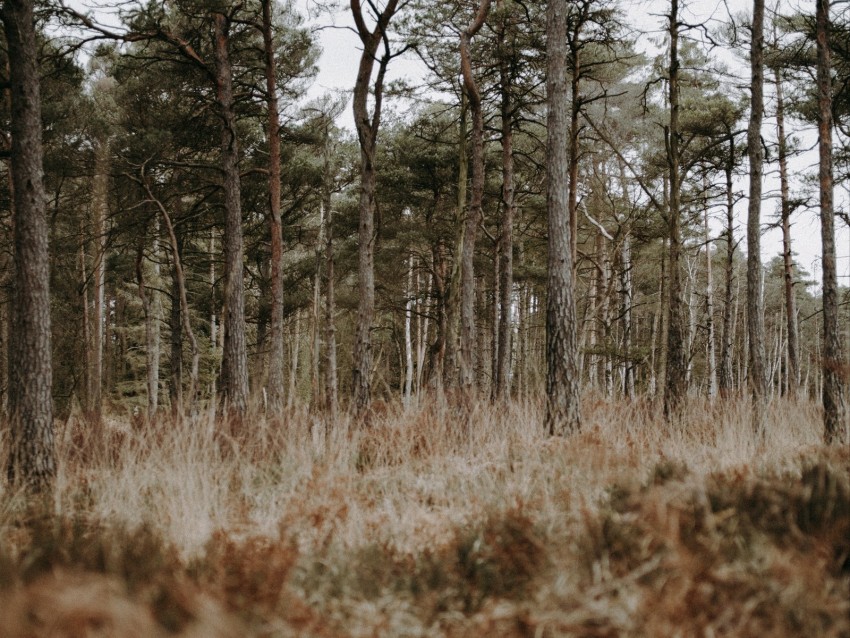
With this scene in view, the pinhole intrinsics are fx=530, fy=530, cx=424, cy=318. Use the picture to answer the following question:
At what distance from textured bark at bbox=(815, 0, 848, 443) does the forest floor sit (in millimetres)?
2922

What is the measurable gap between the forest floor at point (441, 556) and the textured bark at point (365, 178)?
168 inches

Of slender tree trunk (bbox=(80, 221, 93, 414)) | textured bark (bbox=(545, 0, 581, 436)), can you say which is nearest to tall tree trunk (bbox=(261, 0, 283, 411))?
slender tree trunk (bbox=(80, 221, 93, 414))

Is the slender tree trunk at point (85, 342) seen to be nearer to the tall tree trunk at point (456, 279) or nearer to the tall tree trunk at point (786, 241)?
the tall tree trunk at point (456, 279)

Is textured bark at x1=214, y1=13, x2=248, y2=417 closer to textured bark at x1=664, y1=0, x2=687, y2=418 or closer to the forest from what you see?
the forest

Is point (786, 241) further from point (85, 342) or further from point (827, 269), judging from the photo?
point (85, 342)

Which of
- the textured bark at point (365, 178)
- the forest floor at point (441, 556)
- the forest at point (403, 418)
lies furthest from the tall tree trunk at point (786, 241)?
the forest floor at point (441, 556)

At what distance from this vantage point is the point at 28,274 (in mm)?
5242

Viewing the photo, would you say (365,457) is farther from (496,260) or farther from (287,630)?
(496,260)

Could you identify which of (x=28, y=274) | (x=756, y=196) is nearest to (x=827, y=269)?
(x=756, y=196)

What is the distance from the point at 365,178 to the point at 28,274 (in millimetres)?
5469

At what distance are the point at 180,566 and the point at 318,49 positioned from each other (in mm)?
13477

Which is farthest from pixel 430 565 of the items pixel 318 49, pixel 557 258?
pixel 318 49

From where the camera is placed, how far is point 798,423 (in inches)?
299

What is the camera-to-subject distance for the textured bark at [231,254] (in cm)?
971
